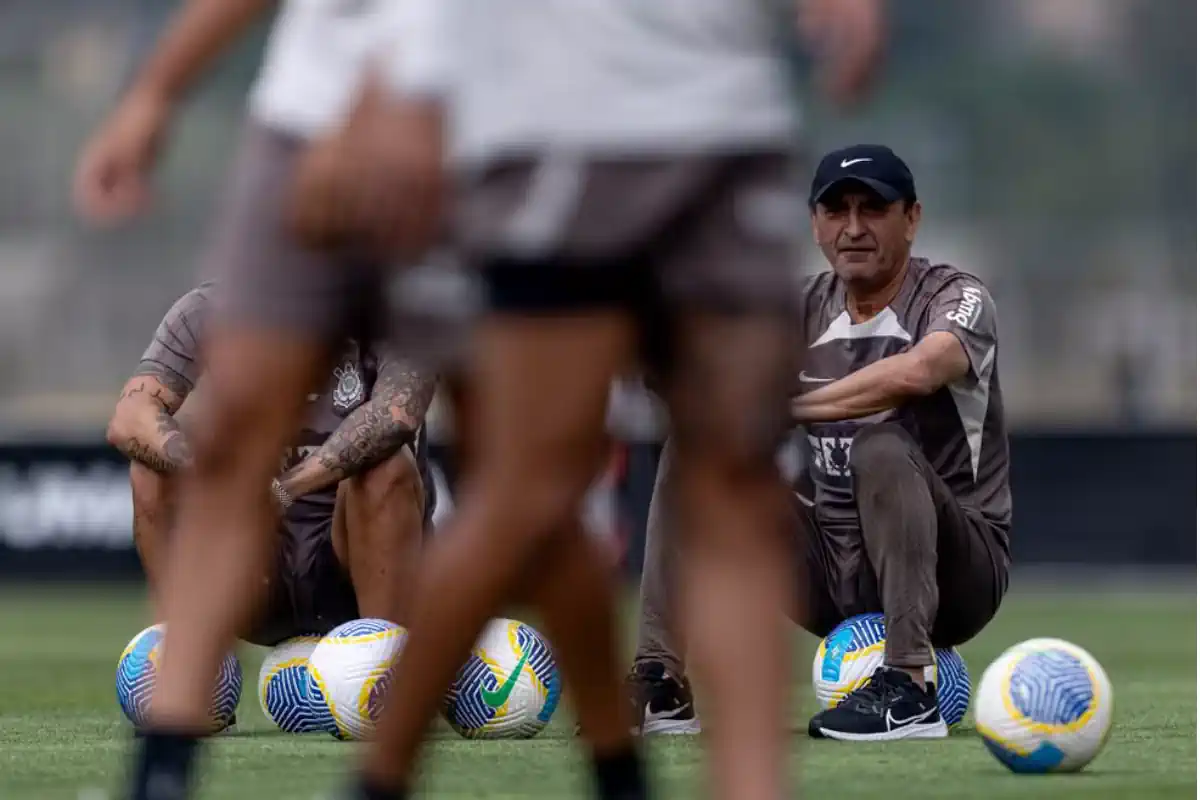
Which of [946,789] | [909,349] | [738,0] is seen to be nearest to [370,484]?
[909,349]

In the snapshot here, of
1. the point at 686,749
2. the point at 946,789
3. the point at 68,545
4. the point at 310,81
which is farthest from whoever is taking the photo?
the point at 68,545

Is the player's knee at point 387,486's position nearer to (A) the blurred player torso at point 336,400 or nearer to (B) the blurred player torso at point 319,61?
(A) the blurred player torso at point 336,400

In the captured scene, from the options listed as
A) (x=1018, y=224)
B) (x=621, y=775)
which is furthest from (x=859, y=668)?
(x=1018, y=224)

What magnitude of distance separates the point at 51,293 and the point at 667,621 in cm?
1456

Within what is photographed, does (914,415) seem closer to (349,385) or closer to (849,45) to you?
(349,385)

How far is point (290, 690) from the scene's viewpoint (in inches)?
253

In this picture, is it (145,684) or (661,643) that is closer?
(145,684)

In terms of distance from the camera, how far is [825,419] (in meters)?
6.58

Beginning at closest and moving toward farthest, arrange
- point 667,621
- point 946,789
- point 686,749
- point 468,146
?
point 468,146 < point 946,789 < point 686,749 < point 667,621

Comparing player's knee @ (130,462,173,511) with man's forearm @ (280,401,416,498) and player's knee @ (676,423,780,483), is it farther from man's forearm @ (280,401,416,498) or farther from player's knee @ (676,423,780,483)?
player's knee @ (676,423,780,483)

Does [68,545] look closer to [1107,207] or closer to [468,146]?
[1107,207]

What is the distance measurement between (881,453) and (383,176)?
10.5 ft

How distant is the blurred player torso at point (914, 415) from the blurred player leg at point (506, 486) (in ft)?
10.5

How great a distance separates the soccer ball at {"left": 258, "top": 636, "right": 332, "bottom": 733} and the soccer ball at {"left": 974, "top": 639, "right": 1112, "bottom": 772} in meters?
1.71
